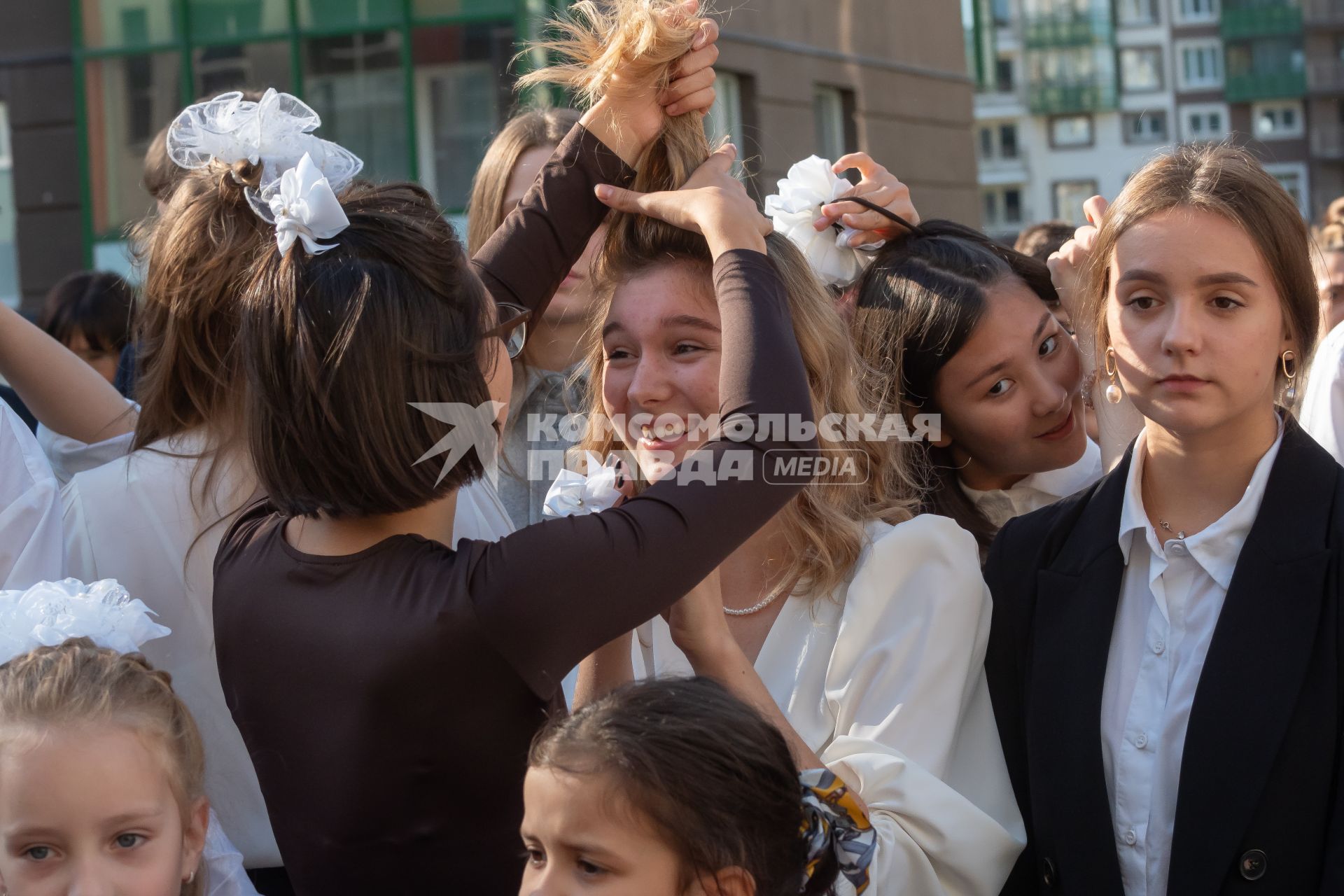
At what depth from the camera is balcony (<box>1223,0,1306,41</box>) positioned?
189ft

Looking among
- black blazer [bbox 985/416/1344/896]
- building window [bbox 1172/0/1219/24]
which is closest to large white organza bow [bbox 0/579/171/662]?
black blazer [bbox 985/416/1344/896]

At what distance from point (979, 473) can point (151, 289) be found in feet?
5.74

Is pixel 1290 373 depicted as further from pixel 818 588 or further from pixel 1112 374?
pixel 818 588

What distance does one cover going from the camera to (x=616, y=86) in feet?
8.14

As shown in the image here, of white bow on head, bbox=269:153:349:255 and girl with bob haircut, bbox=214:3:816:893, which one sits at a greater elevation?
white bow on head, bbox=269:153:349:255

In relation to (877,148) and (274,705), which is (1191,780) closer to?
(274,705)

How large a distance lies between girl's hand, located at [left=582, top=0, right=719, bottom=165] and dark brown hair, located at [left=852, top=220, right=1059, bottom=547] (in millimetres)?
726

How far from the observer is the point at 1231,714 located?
205cm

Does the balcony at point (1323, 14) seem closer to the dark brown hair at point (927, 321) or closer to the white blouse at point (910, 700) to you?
the dark brown hair at point (927, 321)

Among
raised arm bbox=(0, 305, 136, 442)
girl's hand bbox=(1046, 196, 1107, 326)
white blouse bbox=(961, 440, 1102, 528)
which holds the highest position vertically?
girl's hand bbox=(1046, 196, 1107, 326)

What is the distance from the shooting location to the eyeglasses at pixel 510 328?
202 cm

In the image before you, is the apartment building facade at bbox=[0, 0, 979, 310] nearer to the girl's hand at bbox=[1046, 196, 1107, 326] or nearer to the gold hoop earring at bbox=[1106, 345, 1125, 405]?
the girl's hand at bbox=[1046, 196, 1107, 326]

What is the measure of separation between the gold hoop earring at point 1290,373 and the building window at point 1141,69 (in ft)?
210

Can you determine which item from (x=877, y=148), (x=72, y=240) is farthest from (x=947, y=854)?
(x=877, y=148)
